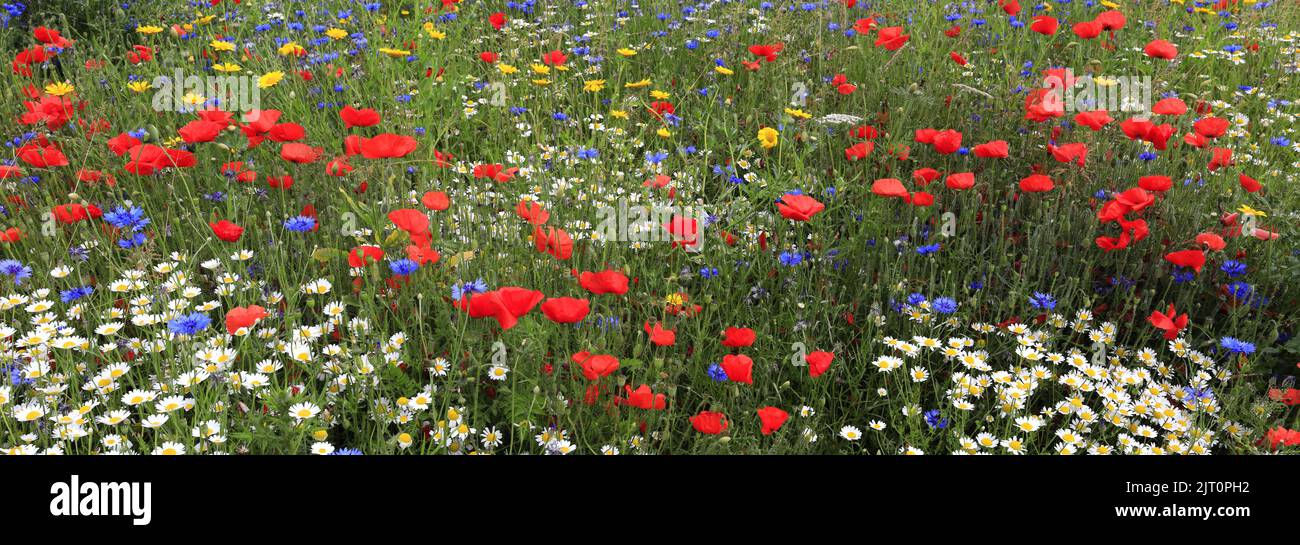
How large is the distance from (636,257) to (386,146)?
31.1 inches

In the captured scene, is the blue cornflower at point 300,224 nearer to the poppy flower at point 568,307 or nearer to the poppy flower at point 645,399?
the poppy flower at point 568,307

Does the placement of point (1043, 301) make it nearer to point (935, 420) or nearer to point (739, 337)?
point (935, 420)

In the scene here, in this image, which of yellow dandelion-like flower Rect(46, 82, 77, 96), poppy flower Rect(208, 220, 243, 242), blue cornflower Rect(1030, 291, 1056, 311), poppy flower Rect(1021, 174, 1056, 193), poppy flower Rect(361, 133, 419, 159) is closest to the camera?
poppy flower Rect(208, 220, 243, 242)

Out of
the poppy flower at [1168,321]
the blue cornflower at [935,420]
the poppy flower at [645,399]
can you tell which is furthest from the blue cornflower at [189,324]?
the poppy flower at [1168,321]

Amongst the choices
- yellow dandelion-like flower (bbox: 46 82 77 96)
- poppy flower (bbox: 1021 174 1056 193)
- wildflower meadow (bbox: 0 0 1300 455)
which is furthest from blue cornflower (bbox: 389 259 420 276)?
yellow dandelion-like flower (bbox: 46 82 77 96)

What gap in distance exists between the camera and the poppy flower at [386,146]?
2420 millimetres

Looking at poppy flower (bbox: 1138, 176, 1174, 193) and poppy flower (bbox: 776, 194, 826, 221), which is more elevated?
poppy flower (bbox: 1138, 176, 1174, 193)

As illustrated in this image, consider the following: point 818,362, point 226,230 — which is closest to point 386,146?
point 226,230

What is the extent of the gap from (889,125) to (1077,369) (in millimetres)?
1504

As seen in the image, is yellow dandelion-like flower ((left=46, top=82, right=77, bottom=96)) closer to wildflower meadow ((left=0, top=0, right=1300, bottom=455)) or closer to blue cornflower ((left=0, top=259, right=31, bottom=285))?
wildflower meadow ((left=0, top=0, right=1300, bottom=455))

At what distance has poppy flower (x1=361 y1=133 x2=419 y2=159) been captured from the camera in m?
2.42

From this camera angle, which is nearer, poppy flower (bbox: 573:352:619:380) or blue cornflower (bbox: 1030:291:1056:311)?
poppy flower (bbox: 573:352:619:380)

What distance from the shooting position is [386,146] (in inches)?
95.8

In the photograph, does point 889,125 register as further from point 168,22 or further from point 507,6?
point 168,22
